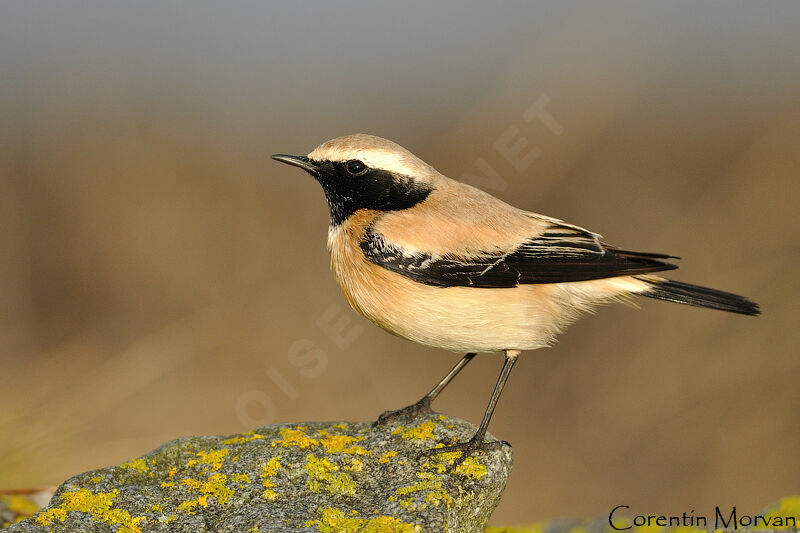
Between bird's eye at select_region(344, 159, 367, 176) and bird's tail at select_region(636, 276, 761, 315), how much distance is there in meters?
2.22

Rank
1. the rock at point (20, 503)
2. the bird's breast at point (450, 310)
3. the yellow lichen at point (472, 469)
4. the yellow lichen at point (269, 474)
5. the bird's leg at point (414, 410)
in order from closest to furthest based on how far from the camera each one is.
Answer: the yellow lichen at point (269, 474) < the yellow lichen at point (472, 469) < the bird's breast at point (450, 310) < the rock at point (20, 503) < the bird's leg at point (414, 410)

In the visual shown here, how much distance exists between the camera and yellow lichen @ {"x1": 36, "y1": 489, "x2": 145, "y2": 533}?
4277mm

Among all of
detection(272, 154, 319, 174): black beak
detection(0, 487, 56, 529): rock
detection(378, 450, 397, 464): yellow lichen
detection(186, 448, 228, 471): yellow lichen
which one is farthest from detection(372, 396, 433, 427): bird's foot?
detection(0, 487, 56, 529): rock

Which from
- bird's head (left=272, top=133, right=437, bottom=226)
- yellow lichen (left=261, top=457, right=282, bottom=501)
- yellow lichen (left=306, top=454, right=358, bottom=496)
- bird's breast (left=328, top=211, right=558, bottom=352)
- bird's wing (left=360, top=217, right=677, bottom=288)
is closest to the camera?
yellow lichen (left=261, top=457, right=282, bottom=501)

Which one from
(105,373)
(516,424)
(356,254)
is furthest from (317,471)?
(516,424)

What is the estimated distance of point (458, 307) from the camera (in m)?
5.16

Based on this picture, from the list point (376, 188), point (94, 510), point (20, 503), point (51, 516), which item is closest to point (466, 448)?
point (376, 188)

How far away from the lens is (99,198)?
10500 millimetres

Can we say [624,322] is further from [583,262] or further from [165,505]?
[165,505]

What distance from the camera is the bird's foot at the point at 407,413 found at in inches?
227

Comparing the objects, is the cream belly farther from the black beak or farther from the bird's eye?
the black beak

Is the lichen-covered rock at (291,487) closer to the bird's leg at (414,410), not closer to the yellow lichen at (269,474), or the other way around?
the yellow lichen at (269,474)

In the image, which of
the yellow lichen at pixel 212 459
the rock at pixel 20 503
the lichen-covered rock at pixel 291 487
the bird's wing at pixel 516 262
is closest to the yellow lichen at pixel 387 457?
the lichen-covered rock at pixel 291 487

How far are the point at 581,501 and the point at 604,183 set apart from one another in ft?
14.0
